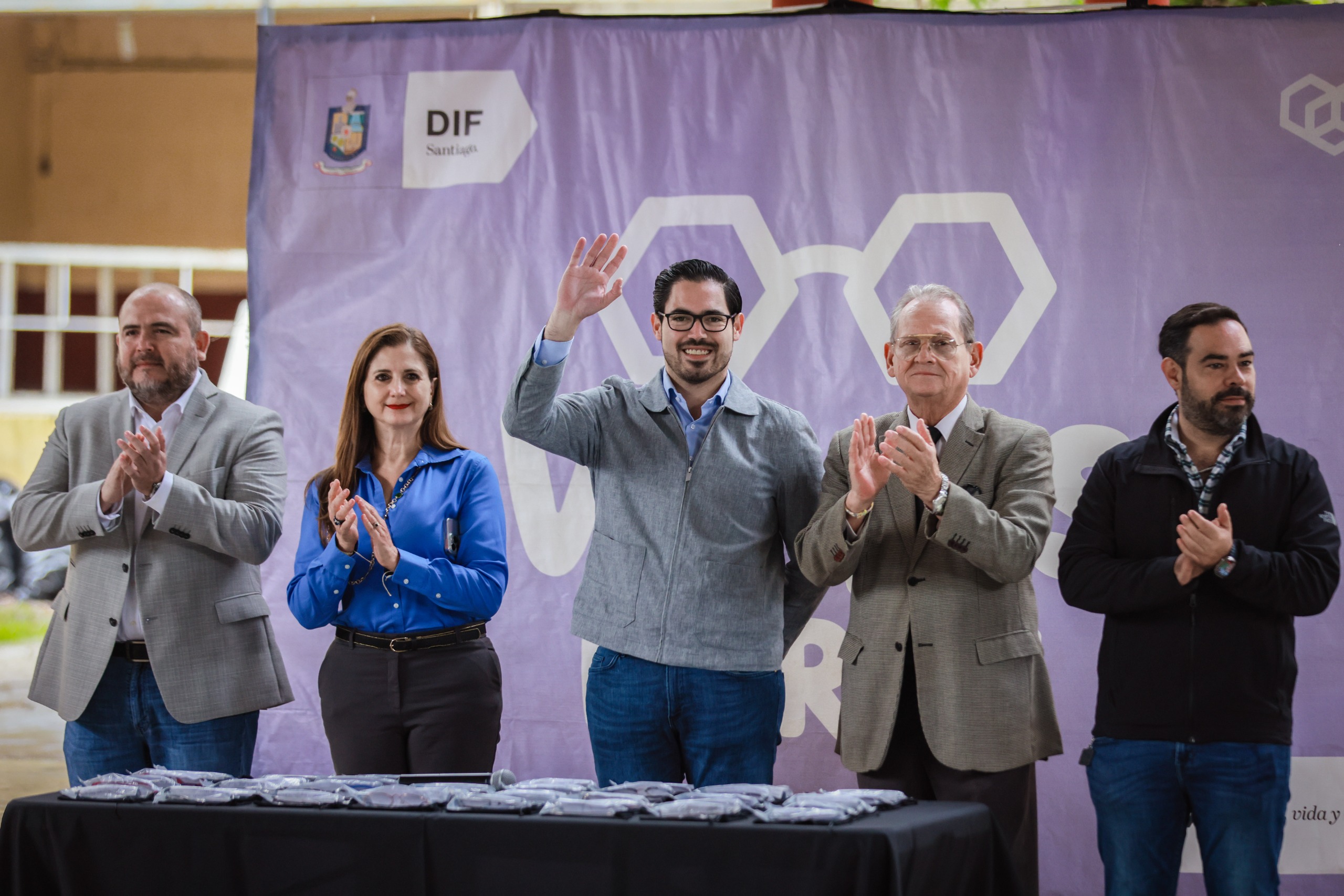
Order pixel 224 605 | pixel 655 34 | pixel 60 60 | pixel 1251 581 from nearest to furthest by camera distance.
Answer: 1. pixel 1251 581
2. pixel 224 605
3. pixel 655 34
4. pixel 60 60

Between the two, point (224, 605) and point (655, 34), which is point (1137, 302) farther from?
point (224, 605)

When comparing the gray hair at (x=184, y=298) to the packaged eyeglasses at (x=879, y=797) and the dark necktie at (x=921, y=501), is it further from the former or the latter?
the packaged eyeglasses at (x=879, y=797)

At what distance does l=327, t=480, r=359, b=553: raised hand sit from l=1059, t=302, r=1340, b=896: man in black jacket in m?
1.58

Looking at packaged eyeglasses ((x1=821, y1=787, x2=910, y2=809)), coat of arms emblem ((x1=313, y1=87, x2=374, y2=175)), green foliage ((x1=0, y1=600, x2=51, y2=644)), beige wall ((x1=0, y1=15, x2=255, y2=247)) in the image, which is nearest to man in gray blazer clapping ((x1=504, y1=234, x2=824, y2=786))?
packaged eyeglasses ((x1=821, y1=787, x2=910, y2=809))

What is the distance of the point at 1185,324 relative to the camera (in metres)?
2.58

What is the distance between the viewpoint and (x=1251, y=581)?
7.70ft

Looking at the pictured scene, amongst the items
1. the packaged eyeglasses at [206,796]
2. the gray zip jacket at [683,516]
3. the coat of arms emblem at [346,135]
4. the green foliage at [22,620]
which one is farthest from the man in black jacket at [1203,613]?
the green foliage at [22,620]

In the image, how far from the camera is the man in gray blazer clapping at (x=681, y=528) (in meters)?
2.57

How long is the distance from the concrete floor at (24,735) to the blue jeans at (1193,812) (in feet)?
11.5

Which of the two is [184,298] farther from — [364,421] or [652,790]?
[652,790]

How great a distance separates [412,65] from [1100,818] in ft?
9.89

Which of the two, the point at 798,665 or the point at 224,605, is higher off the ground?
the point at 224,605

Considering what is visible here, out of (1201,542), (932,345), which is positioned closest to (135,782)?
(932,345)

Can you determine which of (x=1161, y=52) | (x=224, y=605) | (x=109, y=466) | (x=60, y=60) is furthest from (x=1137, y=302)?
(x=60, y=60)
